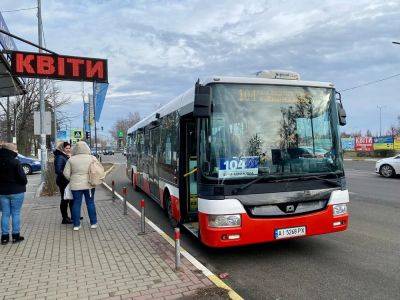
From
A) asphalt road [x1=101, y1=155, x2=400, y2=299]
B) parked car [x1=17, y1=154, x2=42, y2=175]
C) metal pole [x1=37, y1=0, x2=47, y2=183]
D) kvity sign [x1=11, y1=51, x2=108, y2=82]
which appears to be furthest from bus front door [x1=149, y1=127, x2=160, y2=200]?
parked car [x1=17, y1=154, x2=42, y2=175]

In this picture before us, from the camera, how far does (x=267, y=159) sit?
600 cm

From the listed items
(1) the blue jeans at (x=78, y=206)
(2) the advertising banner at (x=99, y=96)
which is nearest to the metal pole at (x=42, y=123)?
(1) the blue jeans at (x=78, y=206)

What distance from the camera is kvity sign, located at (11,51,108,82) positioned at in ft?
39.4

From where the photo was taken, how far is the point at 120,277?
5348mm

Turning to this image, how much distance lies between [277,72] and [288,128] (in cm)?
97

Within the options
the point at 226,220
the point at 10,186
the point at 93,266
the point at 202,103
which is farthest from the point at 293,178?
the point at 10,186

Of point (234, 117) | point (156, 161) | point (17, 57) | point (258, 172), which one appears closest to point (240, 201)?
point (258, 172)

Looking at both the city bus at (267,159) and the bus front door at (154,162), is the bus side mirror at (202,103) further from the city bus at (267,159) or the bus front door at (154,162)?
the bus front door at (154,162)

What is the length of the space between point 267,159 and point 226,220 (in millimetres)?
1109

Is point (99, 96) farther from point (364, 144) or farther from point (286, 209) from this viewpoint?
point (364, 144)

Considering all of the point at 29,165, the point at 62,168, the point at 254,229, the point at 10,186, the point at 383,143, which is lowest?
the point at 254,229

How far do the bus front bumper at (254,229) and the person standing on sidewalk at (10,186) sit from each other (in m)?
3.44

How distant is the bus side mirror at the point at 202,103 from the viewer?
18.5 ft

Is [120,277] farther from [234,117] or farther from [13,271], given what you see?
[234,117]
